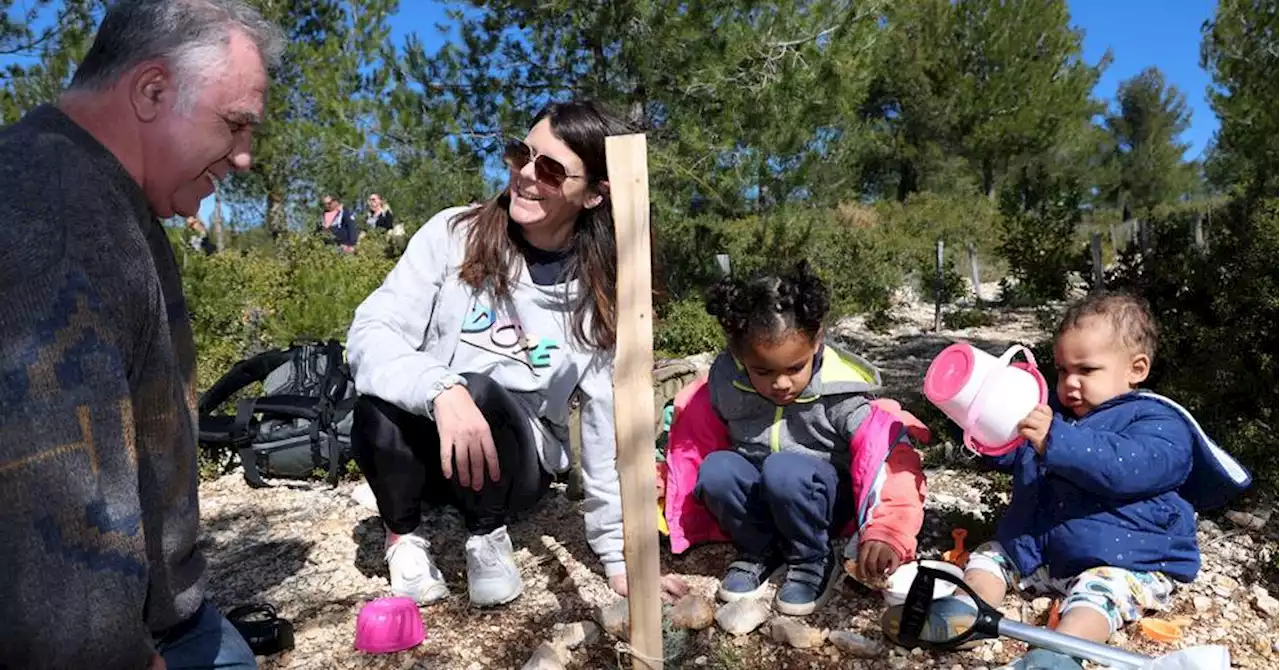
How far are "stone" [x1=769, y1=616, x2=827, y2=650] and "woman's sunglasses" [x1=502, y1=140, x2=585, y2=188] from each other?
1.32 m

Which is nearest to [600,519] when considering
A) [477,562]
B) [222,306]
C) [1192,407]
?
[477,562]

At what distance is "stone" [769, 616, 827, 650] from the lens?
2381 mm

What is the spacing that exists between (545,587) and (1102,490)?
1.59m

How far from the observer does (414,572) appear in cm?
269

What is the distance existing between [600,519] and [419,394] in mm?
704

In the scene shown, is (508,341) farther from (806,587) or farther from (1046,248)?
(1046,248)

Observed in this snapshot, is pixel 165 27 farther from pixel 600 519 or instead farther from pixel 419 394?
pixel 600 519

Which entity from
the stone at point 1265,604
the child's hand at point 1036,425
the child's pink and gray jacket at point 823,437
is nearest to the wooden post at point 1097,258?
the stone at point 1265,604

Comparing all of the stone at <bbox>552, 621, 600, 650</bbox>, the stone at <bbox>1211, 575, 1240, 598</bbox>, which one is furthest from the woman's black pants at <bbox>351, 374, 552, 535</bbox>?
the stone at <bbox>1211, 575, 1240, 598</bbox>

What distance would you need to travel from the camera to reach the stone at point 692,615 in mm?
2469

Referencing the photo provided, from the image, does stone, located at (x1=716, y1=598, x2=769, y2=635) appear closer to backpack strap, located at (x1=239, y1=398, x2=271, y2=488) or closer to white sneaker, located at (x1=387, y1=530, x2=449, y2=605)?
white sneaker, located at (x1=387, y1=530, x2=449, y2=605)

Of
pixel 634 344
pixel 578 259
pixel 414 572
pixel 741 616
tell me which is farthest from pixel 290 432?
pixel 634 344

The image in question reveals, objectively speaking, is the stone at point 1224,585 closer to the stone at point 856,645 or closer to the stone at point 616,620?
the stone at point 856,645

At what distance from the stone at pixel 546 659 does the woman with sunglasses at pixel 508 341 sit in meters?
0.35
